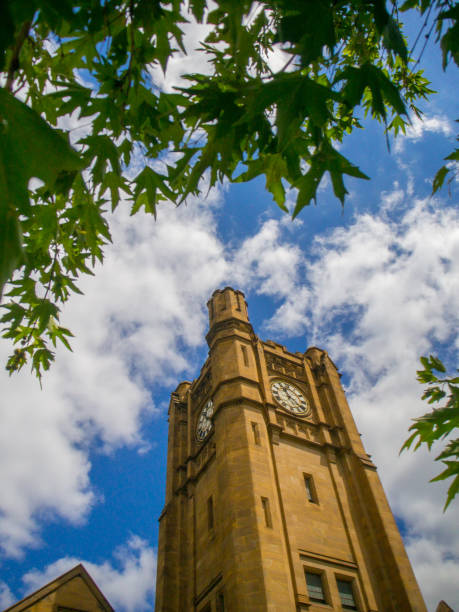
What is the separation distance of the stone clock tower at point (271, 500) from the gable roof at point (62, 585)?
9.67ft

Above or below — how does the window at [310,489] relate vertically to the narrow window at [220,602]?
above

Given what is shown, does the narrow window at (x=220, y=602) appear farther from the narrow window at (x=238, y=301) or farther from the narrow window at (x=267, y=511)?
the narrow window at (x=238, y=301)

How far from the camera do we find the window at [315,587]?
1616 centimetres

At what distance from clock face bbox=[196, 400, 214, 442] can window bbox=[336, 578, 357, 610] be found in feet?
31.9

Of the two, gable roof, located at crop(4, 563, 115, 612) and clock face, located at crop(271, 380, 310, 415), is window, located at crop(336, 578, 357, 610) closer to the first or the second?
clock face, located at crop(271, 380, 310, 415)

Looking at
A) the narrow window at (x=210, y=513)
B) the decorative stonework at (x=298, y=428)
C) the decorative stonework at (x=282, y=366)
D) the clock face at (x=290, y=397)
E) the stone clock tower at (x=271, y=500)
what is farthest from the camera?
the decorative stonework at (x=282, y=366)

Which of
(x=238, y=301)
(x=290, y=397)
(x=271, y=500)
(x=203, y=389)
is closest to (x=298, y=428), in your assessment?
(x=290, y=397)

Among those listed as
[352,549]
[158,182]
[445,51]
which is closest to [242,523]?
[352,549]

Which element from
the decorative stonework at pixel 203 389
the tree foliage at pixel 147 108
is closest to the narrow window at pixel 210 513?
the decorative stonework at pixel 203 389

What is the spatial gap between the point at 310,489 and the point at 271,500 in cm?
352

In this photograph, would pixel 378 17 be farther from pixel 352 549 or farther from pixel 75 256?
pixel 352 549

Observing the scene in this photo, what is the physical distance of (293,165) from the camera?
277 cm

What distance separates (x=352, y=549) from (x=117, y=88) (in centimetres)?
2038

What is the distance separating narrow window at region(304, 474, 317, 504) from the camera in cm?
1988
